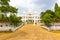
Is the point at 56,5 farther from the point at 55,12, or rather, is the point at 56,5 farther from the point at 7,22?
the point at 7,22

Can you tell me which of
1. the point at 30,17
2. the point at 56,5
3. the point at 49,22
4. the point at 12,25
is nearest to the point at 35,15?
the point at 30,17

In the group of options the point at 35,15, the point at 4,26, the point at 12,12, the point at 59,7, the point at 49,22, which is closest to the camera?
the point at 4,26

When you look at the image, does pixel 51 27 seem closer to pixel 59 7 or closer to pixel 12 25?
pixel 12 25

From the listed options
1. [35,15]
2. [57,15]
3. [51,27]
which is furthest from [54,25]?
[35,15]

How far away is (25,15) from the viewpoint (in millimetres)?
115250

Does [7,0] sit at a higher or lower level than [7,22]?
higher

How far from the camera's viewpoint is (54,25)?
47250 millimetres

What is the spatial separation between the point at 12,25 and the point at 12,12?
497 centimetres

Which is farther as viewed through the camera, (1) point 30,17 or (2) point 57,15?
(1) point 30,17

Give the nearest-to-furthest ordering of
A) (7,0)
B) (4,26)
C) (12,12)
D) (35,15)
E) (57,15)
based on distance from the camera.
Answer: (7,0) → (4,26) → (12,12) → (57,15) → (35,15)

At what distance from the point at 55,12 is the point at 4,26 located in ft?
72.2

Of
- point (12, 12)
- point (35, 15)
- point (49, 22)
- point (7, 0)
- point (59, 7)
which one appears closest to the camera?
point (7, 0)

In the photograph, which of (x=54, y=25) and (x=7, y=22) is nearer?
(x=7, y=22)

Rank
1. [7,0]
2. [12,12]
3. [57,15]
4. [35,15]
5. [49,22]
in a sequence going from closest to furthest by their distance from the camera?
[7,0] < [12,12] < [49,22] < [57,15] < [35,15]
